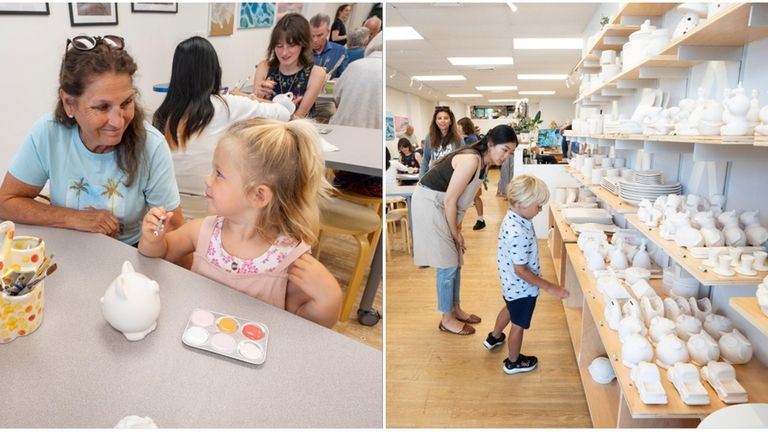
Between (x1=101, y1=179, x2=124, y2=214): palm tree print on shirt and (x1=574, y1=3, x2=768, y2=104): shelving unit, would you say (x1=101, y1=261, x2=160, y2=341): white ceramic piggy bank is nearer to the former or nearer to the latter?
(x1=101, y1=179, x2=124, y2=214): palm tree print on shirt

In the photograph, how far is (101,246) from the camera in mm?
1447

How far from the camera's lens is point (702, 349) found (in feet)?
5.57

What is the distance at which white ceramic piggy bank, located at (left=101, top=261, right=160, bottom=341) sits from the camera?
100cm

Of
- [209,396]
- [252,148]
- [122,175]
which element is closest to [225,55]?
[122,175]

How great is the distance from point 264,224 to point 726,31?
1.43m

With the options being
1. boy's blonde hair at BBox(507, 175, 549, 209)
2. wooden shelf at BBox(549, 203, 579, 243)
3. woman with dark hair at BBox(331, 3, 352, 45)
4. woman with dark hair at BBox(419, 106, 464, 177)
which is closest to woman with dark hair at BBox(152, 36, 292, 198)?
woman with dark hair at BBox(331, 3, 352, 45)

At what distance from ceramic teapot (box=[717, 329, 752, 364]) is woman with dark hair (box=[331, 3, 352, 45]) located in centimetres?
174

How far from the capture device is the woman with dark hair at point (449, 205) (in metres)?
2.93

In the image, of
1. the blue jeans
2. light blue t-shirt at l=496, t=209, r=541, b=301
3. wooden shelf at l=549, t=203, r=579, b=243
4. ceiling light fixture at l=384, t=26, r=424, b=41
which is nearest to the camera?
light blue t-shirt at l=496, t=209, r=541, b=301

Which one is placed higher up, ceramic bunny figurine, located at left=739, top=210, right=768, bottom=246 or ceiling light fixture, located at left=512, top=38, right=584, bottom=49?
ceiling light fixture, located at left=512, top=38, right=584, bottom=49

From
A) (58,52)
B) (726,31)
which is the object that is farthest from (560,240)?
(58,52)

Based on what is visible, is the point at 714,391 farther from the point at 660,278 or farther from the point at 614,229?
the point at 614,229

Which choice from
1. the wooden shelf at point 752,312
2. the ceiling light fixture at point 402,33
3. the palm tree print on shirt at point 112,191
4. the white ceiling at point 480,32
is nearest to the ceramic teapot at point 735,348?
the wooden shelf at point 752,312

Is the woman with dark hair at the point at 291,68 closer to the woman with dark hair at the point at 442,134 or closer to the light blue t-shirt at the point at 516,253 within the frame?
the light blue t-shirt at the point at 516,253
